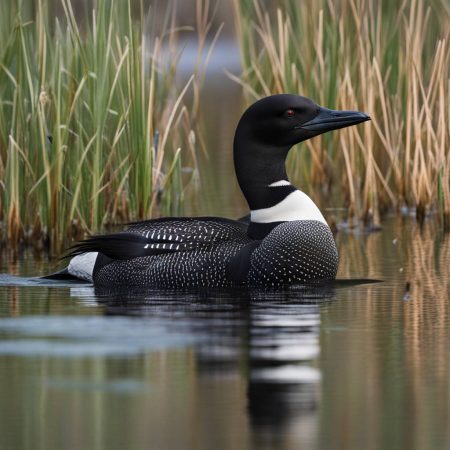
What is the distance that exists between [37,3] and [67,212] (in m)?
1.27

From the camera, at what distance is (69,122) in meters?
9.09

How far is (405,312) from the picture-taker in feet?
22.9

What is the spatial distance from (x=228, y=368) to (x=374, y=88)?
5541 mm

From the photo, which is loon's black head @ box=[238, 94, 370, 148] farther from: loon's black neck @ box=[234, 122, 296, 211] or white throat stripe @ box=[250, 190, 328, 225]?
white throat stripe @ box=[250, 190, 328, 225]

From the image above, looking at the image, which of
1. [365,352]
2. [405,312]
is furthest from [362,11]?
[365,352]

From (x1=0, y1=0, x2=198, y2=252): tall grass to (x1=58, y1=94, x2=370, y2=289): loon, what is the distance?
2.51 ft

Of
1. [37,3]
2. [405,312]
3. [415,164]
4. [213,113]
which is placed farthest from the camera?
[213,113]

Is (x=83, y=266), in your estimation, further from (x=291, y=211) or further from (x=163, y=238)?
(x=291, y=211)

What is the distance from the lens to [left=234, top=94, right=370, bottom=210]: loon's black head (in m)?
8.36

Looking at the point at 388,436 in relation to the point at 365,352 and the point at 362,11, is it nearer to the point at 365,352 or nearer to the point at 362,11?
the point at 365,352

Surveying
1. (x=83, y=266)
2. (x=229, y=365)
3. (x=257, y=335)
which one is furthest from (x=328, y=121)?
(x=229, y=365)

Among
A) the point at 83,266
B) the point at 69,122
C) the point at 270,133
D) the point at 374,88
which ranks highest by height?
the point at 374,88

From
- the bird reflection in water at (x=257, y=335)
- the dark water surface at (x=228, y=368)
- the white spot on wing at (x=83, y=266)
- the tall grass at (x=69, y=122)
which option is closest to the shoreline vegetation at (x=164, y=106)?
the tall grass at (x=69, y=122)

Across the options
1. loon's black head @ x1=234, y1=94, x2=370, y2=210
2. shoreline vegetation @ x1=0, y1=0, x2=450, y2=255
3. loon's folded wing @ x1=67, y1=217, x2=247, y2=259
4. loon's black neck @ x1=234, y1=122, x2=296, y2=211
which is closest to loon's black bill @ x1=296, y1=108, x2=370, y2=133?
loon's black head @ x1=234, y1=94, x2=370, y2=210
